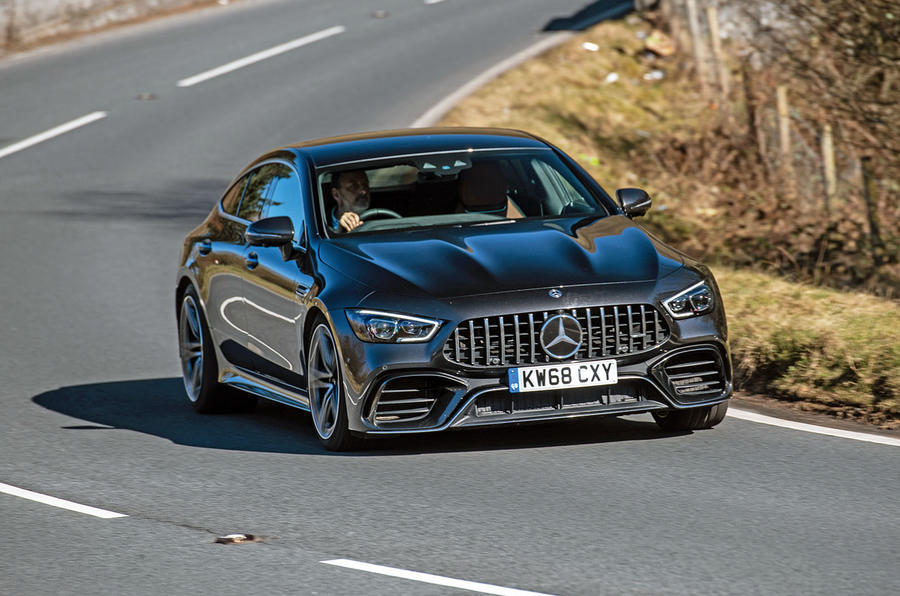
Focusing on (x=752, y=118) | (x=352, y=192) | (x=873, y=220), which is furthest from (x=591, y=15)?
(x=352, y=192)

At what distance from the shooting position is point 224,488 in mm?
7957

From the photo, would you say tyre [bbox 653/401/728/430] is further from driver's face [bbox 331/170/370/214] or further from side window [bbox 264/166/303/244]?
side window [bbox 264/166/303/244]

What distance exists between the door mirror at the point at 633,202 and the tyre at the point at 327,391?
1.98m

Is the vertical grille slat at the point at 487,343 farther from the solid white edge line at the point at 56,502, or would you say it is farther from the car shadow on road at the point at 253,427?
the solid white edge line at the point at 56,502

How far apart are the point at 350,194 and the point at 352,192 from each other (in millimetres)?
18

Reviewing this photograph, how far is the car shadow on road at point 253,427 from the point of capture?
8.80 m

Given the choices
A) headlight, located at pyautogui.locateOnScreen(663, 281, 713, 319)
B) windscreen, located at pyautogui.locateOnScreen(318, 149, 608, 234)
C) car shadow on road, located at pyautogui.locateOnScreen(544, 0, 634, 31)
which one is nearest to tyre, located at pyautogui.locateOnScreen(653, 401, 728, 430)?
headlight, located at pyautogui.locateOnScreen(663, 281, 713, 319)

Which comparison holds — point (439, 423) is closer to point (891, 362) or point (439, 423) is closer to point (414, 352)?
point (414, 352)

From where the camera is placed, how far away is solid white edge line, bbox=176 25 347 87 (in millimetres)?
27828

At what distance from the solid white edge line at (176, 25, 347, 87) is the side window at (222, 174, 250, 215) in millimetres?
16621

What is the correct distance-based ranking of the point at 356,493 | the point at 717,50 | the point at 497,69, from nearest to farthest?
the point at 356,493 < the point at 717,50 < the point at 497,69

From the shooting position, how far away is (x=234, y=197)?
11.0 metres

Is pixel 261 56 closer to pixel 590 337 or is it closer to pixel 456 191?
pixel 456 191

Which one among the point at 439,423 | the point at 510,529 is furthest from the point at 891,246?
the point at 510,529
